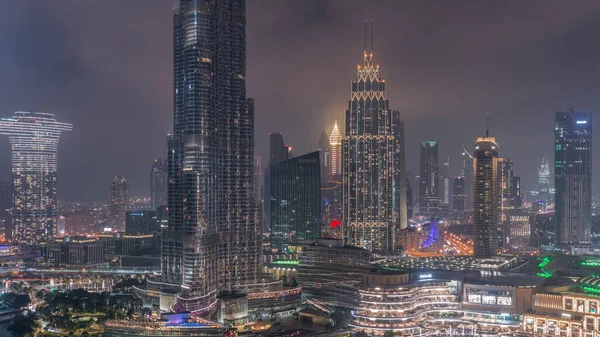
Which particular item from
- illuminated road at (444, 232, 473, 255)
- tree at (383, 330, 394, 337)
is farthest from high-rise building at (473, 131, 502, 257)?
tree at (383, 330, 394, 337)

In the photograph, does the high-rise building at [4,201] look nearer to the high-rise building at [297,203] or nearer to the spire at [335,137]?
the high-rise building at [297,203]

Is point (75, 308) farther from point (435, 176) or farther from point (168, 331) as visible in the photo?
point (435, 176)

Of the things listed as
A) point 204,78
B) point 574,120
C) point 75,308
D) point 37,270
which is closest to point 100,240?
→ point 37,270

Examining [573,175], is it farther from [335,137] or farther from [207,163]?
[207,163]

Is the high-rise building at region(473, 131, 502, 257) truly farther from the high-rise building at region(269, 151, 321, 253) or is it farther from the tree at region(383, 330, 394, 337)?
the tree at region(383, 330, 394, 337)

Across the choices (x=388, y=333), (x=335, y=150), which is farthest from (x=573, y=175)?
(x=388, y=333)

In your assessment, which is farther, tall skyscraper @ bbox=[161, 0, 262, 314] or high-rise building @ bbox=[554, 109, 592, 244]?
high-rise building @ bbox=[554, 109, 592, 244]
